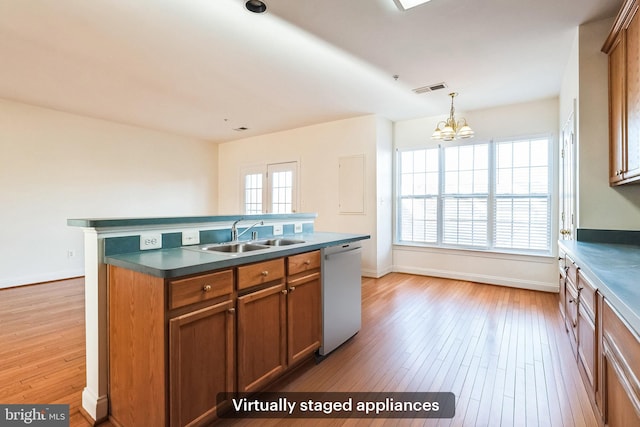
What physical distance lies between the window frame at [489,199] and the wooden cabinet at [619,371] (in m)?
3.41

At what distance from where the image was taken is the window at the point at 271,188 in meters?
6.14

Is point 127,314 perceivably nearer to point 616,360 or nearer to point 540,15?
point 616,360

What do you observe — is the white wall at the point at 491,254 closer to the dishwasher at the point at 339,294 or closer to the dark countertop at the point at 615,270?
the dark countertop at the point at 615,270

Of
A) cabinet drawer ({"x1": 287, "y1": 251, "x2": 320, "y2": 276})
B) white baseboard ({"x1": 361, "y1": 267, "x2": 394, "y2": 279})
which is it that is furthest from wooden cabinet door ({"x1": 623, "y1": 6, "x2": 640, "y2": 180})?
white baseboard ({"x1": 361, "y1": 267, "x2": 394, "y2": 279})

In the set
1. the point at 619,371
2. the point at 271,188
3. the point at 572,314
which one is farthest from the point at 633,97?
the point at 271,188

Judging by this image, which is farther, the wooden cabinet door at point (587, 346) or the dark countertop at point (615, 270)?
the wooden cabinet door at point (587, 346)

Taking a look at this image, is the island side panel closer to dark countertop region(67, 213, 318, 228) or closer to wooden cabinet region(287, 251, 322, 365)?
dark countertop region(67, 213, 318, 228)

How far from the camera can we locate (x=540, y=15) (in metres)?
2.40

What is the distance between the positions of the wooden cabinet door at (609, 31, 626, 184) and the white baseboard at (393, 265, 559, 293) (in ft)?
7.85

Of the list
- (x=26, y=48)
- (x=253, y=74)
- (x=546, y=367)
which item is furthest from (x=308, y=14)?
(x=546, y=367)

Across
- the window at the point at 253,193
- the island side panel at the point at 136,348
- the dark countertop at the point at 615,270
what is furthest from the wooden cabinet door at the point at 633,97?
the window at the point at 253,193

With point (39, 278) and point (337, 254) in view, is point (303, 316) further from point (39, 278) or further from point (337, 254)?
point (39, 278)

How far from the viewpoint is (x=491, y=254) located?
15.3ft

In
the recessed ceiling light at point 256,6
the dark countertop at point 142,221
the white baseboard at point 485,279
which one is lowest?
the white baseboard at point 485,279
